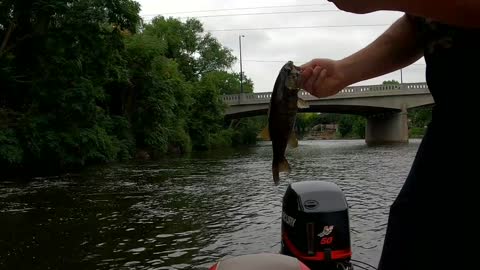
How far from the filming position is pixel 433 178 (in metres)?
1.30

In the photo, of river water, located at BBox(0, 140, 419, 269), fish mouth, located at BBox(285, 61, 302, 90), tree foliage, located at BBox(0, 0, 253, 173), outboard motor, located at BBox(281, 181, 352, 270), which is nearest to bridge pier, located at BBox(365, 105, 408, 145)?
tree foliage, located at BBox(0, 0, 253, 173)

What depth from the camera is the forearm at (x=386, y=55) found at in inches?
60.9

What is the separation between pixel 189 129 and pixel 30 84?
1001 inches

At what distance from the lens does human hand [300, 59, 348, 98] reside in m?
1.88

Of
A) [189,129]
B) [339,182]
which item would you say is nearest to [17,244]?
[339,182]

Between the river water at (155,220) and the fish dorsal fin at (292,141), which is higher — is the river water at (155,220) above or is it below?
below

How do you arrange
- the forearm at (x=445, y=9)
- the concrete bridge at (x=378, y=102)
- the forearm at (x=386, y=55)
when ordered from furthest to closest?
the concrete bridge at (x=378, y=102), the forearm at (x=386, y=55), the forearm at (x=445, y=9)

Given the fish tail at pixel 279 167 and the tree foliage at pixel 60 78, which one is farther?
the tree foliage at pixel 60 78

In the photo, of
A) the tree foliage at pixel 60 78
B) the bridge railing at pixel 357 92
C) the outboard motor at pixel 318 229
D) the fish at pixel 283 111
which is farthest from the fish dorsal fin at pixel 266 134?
the bridge railing at pixel 357 92

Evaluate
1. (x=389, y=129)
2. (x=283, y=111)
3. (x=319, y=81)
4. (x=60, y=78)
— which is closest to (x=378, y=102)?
(x=389, y=129)

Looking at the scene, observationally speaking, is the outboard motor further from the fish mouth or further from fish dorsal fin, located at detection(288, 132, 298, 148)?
the fish mouth

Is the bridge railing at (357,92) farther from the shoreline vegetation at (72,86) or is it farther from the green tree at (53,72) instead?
the green tree at (53,72)

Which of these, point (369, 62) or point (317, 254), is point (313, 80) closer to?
point (369, 62)

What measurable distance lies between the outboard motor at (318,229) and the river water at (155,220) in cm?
273
